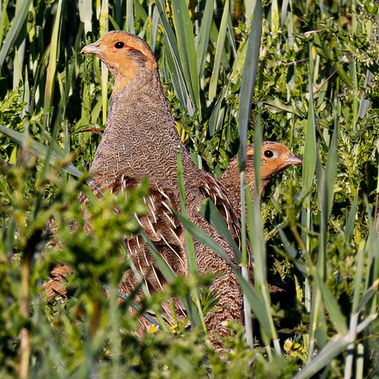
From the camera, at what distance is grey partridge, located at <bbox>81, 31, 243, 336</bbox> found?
3951 mm

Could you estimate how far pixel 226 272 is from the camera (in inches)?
154

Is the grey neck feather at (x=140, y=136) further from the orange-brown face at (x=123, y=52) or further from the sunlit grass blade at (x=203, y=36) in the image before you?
the sunlit grass blade at (x=203, y=36)

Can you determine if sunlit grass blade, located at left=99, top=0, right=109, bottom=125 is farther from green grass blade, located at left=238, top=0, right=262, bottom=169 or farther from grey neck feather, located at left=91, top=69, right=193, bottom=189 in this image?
green grass blade, located at left=238, top=0, right=262, bottom=169

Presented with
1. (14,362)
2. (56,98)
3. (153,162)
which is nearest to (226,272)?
(153,162)

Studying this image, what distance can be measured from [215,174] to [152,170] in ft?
1.92

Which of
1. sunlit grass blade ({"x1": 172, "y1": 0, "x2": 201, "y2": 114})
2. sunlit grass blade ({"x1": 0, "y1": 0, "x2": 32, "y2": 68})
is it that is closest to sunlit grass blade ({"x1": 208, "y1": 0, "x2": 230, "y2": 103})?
sunlit grass blade ({"x1": 172, "y1": 0, "x2": 201, "y2": 114})

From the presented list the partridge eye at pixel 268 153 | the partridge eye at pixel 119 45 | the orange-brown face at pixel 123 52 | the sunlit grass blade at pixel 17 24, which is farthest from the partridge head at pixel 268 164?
the sunlit grass blade at pixel 17 24

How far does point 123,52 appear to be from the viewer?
536 cm

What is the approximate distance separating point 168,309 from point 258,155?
1.25 meters

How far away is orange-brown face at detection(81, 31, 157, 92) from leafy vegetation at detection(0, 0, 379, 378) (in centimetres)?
10

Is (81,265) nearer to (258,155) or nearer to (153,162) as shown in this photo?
(258,155)

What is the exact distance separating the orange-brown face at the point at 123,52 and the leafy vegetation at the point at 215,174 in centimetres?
10

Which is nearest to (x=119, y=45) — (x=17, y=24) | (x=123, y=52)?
(x=123, y=52)

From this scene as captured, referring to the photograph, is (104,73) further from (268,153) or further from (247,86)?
(247,86)
